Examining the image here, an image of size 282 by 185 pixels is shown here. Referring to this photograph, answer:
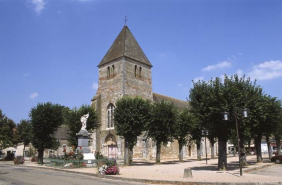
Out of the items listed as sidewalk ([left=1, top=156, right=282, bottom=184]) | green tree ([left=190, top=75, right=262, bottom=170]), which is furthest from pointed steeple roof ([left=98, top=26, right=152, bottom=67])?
sidewalk ([left=1, top=156, right=282, bottom=184])

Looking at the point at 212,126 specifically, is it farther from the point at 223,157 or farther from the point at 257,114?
the point at 257,114

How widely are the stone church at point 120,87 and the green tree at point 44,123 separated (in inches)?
303

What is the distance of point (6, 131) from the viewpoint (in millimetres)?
37750

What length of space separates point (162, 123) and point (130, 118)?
3.74m

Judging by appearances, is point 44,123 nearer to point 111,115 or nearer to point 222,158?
point 111,115

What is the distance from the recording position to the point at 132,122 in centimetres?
2491

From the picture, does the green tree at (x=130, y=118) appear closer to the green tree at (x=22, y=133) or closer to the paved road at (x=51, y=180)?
the paved road at (x=51, y=180)

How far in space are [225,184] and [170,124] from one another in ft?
51.7

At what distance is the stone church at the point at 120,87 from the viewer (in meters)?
34.1

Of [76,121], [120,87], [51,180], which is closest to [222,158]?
[51,180]

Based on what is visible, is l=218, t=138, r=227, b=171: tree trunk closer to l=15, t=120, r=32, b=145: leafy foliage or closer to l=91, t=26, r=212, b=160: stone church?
l=91, t=26, r=212, b=160: stone church

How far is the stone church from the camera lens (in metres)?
34.1

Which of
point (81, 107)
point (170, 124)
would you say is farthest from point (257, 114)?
point (81, 107)

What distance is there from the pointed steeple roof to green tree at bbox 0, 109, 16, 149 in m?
17.2
